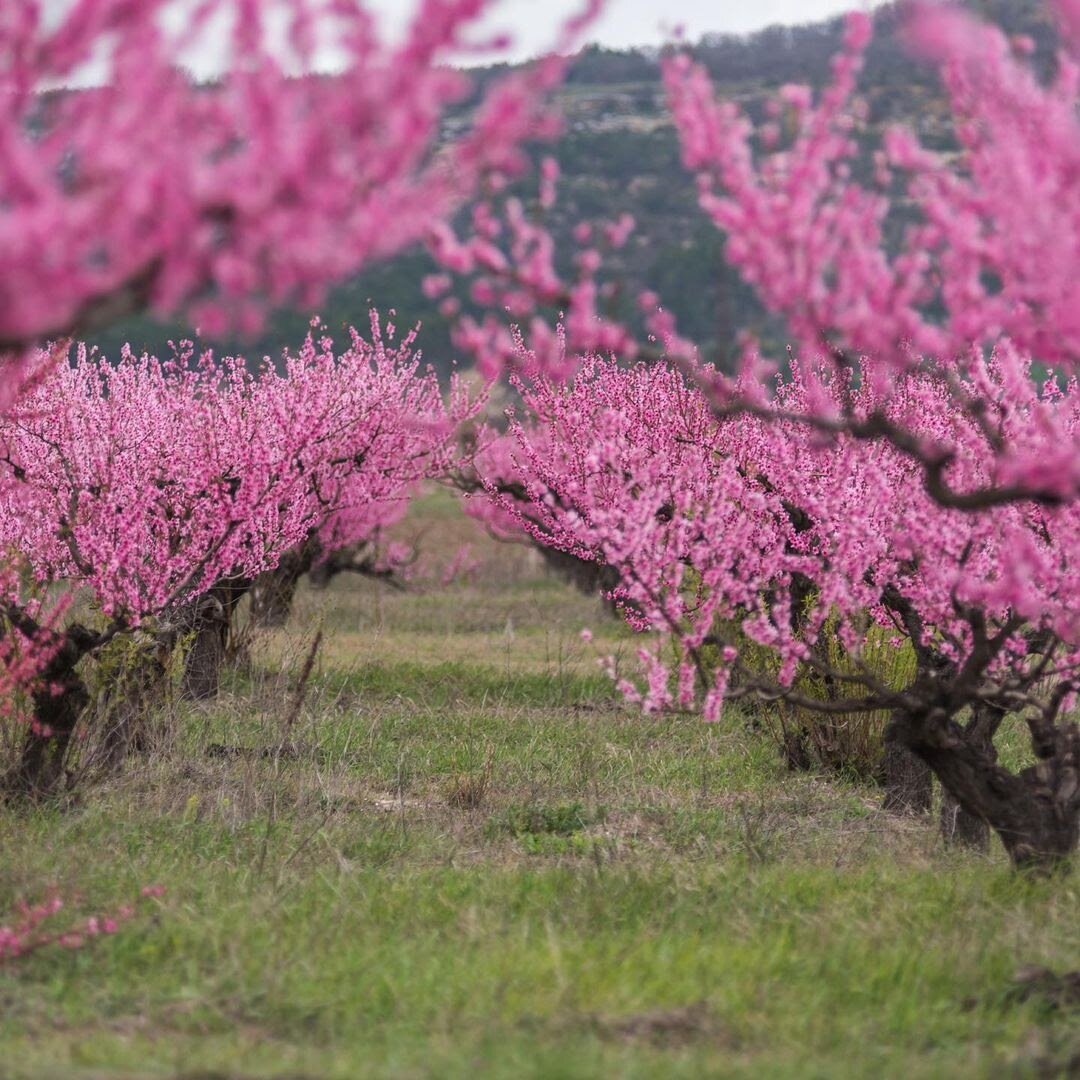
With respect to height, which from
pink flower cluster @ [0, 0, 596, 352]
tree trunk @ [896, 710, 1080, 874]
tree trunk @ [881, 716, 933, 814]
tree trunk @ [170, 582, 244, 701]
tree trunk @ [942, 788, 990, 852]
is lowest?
tree trunk @ [170, 582, 244, 701]

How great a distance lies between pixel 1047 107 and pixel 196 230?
2.65 metres

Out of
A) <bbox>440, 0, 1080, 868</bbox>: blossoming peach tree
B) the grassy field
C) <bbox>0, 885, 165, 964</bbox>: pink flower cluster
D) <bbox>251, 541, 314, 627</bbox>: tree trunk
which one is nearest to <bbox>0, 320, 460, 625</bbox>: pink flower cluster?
<bbox>251, 541, 314, 627</bbox>: tree trunk

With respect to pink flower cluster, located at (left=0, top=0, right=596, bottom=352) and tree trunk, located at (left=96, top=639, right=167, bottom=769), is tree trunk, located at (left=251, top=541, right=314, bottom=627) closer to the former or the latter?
tree trunk, located at (left=96, top=639, right=167, bottom=769)

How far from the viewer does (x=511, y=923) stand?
6375 millimetres

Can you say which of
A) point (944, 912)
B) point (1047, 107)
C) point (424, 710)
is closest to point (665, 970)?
point (944, 912)

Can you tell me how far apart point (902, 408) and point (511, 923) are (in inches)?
229

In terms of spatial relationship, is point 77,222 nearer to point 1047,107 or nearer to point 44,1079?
point 44,1079

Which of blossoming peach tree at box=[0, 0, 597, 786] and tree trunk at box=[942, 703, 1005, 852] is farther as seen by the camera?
tree trunk at box=[942, 703, 1005, 852]

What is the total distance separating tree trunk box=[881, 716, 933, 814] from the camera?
920 cm

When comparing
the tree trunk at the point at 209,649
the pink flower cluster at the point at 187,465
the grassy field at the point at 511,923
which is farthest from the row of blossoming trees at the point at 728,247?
the tree trunk at the point at 209,649

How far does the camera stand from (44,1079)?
4.29 meters

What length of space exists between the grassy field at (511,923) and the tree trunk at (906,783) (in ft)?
0.82

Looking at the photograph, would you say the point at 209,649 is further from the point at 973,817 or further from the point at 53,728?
the point at 973,817

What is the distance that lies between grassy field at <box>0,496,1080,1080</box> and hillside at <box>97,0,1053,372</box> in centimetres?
3943
